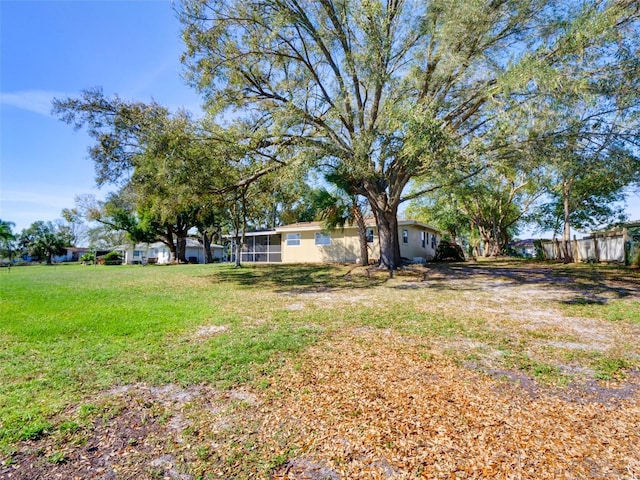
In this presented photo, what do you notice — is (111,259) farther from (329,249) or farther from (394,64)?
(394,64)

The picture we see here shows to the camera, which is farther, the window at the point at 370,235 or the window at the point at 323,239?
the window at the point at 323,239

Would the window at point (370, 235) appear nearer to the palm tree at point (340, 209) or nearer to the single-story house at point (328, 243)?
the single-story house at point (328, 243)

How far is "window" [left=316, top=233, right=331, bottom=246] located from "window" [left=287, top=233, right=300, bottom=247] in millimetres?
1642

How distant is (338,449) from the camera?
254cm

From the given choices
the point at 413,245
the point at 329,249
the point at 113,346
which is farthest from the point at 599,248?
the point at 113,346

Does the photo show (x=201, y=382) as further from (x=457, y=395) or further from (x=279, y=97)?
(x=279, y=97)

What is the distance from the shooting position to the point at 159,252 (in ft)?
133

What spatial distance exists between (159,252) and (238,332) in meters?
39.1

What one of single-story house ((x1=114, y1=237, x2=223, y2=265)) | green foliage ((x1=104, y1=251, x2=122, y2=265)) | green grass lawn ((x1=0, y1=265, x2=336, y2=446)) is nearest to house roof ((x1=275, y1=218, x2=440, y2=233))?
green grass lawn ((x1=0, y1=265, x2=336, y2=446))

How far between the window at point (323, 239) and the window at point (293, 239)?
1642 mm

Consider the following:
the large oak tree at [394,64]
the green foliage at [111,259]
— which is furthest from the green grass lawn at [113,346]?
the green foliage at [111,259]

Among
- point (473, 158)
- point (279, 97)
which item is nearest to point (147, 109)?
point (279, 97)

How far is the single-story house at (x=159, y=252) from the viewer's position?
124 ft

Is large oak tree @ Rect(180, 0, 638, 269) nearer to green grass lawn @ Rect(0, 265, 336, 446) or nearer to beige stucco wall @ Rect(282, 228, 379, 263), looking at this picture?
green grass lawn @ Rect(0, 265, 336, 446)
